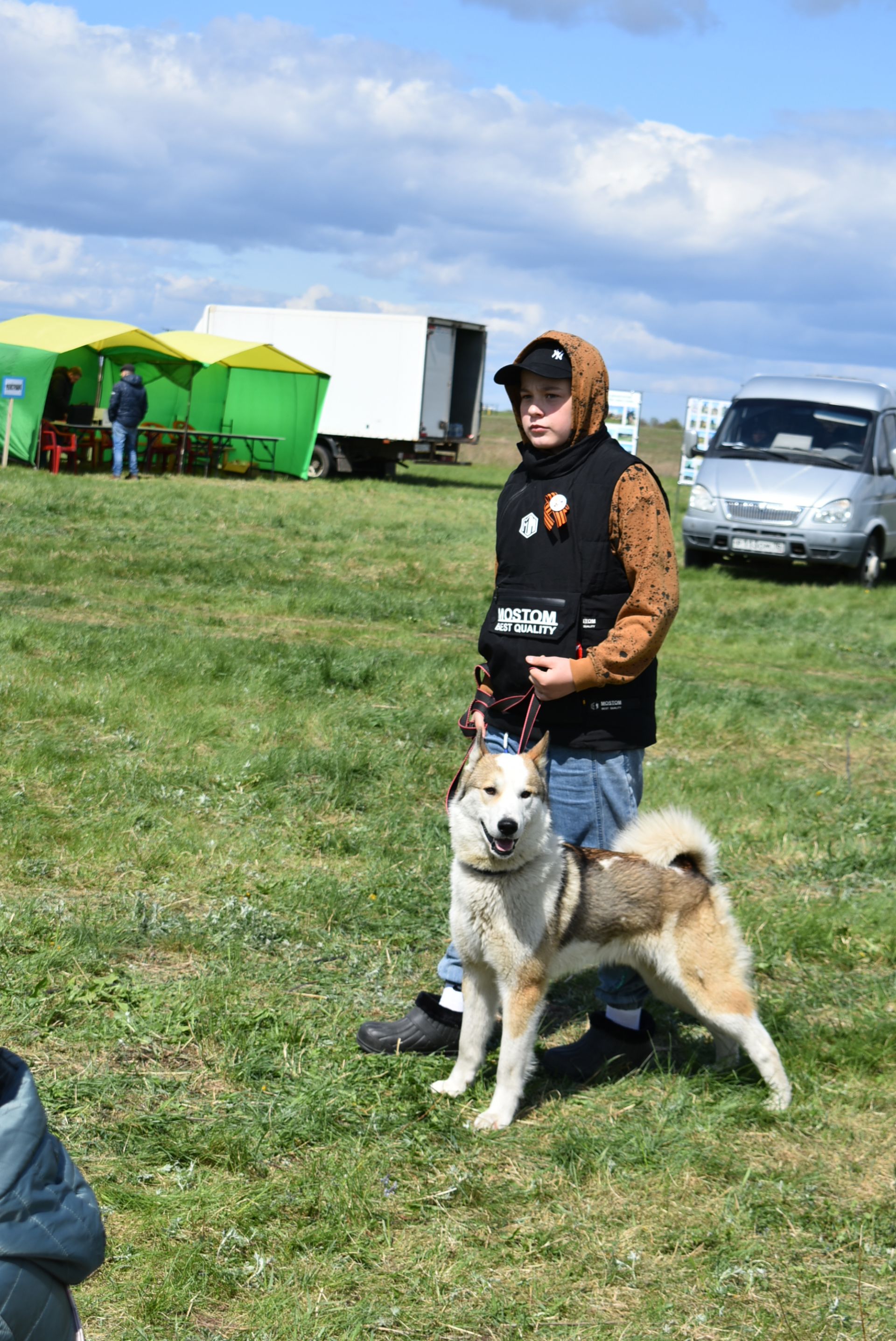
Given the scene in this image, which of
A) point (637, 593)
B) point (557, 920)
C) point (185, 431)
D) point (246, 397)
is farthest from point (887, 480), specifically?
point (246, 397)

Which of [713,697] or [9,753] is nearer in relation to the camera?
[9,753]

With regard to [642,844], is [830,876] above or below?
below

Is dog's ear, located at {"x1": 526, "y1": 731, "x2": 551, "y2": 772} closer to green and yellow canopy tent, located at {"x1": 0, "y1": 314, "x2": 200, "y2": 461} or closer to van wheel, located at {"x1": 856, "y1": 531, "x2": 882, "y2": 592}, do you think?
van wheel, located at {"x1": 856, "y1": 531, "x2": 882, "y2": 592}

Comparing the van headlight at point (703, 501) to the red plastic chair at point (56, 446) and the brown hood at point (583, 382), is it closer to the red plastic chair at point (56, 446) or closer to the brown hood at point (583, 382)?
the red plastic chair at point (56, 446)

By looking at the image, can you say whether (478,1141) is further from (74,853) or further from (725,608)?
(725,608)

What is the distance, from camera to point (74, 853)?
5.00 m

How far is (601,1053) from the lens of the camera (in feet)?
12.7

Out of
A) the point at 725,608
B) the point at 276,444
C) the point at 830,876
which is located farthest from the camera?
the point at 276,444

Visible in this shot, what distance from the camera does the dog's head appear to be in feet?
10.8

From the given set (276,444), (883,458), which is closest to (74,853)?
(883,458)

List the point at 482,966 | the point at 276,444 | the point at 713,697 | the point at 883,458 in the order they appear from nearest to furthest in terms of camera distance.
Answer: the point at 482,966 < the point at 713,697 < the point at 883,458 < the point at 276,444

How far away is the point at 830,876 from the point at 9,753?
4023mm

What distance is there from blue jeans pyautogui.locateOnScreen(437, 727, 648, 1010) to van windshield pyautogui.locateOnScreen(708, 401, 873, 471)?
40.5 feet

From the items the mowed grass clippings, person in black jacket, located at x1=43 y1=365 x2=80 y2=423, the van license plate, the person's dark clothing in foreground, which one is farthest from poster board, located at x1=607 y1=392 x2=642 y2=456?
the person's dark clothing in foreground
